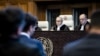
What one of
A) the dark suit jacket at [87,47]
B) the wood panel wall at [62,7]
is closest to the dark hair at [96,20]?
the dark suit jacket at [87,47]

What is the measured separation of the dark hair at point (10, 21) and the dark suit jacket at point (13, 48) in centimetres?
6

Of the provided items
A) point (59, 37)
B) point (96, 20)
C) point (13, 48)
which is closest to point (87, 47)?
point (96, 20)

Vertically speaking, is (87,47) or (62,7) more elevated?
(62,7)

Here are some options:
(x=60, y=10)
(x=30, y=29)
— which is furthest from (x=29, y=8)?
(x=30, y=29)

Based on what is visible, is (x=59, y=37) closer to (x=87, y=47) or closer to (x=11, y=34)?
(x=11, y=34)

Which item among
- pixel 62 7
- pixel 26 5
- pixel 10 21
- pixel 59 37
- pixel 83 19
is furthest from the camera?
pixel 62 7

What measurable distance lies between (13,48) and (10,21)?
0.58 ft

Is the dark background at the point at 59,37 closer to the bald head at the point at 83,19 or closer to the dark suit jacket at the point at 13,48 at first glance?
the bald head at the point at 83,19

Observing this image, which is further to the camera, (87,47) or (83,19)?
(83,19)

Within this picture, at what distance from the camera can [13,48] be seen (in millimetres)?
2371

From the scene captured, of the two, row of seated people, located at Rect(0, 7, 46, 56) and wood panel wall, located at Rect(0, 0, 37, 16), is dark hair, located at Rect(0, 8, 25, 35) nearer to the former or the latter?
row of seated people, located at Rect(0, 7, 46, 56)

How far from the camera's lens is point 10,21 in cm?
236

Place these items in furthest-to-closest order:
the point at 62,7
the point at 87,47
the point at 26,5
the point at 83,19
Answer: the point at 62,7
the point at 26,5
the point at 83,19
the point at 87,47

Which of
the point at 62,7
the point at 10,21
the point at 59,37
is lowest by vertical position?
the point at 59,37
